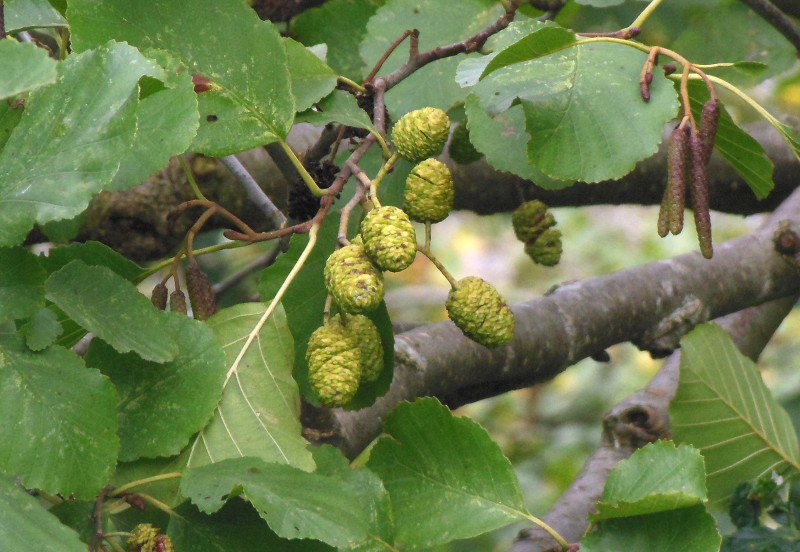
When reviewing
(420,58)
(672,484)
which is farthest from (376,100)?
(672,484)

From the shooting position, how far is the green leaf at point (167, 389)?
77 centimetres

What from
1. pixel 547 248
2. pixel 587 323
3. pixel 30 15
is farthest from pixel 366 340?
pixel 587 323

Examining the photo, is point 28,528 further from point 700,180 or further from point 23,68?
point 700,180

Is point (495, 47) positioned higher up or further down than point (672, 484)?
higher up

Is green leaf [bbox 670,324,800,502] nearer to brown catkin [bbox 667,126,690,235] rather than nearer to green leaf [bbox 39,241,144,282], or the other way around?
brown catkin [bbox 667,126,690,235]

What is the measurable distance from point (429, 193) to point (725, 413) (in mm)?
652

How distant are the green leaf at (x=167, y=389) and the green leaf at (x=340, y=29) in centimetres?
64

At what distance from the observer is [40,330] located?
727mm

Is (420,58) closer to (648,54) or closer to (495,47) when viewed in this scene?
(495,47)

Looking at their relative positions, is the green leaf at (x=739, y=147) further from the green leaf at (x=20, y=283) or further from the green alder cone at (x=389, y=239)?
the green leaf at (x=20, y=283)

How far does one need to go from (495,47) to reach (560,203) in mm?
Answer: 1011

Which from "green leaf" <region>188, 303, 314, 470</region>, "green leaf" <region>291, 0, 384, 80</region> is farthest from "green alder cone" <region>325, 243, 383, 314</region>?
"green leaf" <region>291, 0, 384, 80</region>

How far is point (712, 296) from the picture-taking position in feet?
5.79

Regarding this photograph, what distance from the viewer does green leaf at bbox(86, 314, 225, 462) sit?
2.54 ft
